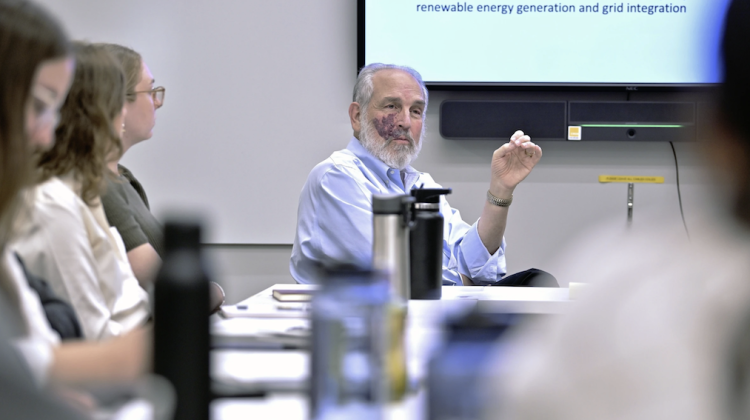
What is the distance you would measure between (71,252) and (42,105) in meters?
0.62

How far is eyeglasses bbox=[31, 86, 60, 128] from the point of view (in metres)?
1.06

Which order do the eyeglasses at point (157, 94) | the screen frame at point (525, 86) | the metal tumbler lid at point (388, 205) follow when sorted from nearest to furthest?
1. the metal tumbler lid at point (388, 205)
2. the eyeglasses at point (157, 94)
3. the screen frame at point (525, 86)

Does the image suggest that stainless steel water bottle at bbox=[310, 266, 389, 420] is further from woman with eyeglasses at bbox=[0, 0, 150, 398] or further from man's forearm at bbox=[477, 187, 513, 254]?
man's forearm at bbox=[477, 187, 513, 254]

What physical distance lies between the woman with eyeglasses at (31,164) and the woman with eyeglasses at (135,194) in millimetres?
662

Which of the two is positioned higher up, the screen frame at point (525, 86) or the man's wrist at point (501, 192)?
the screen frame at point (525, 86)

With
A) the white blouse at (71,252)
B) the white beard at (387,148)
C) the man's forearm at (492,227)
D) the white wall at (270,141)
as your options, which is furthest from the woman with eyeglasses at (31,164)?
the white wall at (270,141)

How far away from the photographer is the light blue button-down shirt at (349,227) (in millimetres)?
2719

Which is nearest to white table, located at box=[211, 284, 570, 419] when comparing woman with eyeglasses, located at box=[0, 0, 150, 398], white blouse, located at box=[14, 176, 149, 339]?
woman with eyeglasses, located at box=[0, 0, 150, 398]

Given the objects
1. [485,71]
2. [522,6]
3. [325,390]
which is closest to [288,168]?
[485,71]

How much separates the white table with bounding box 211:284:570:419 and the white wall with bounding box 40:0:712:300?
147 cm

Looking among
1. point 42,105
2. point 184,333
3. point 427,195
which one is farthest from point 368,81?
point 184,333

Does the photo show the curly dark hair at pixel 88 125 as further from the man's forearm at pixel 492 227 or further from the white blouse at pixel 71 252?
the man's forearm at pixel 492 227

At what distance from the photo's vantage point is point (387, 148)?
317cm

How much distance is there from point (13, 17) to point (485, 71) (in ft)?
9.24
